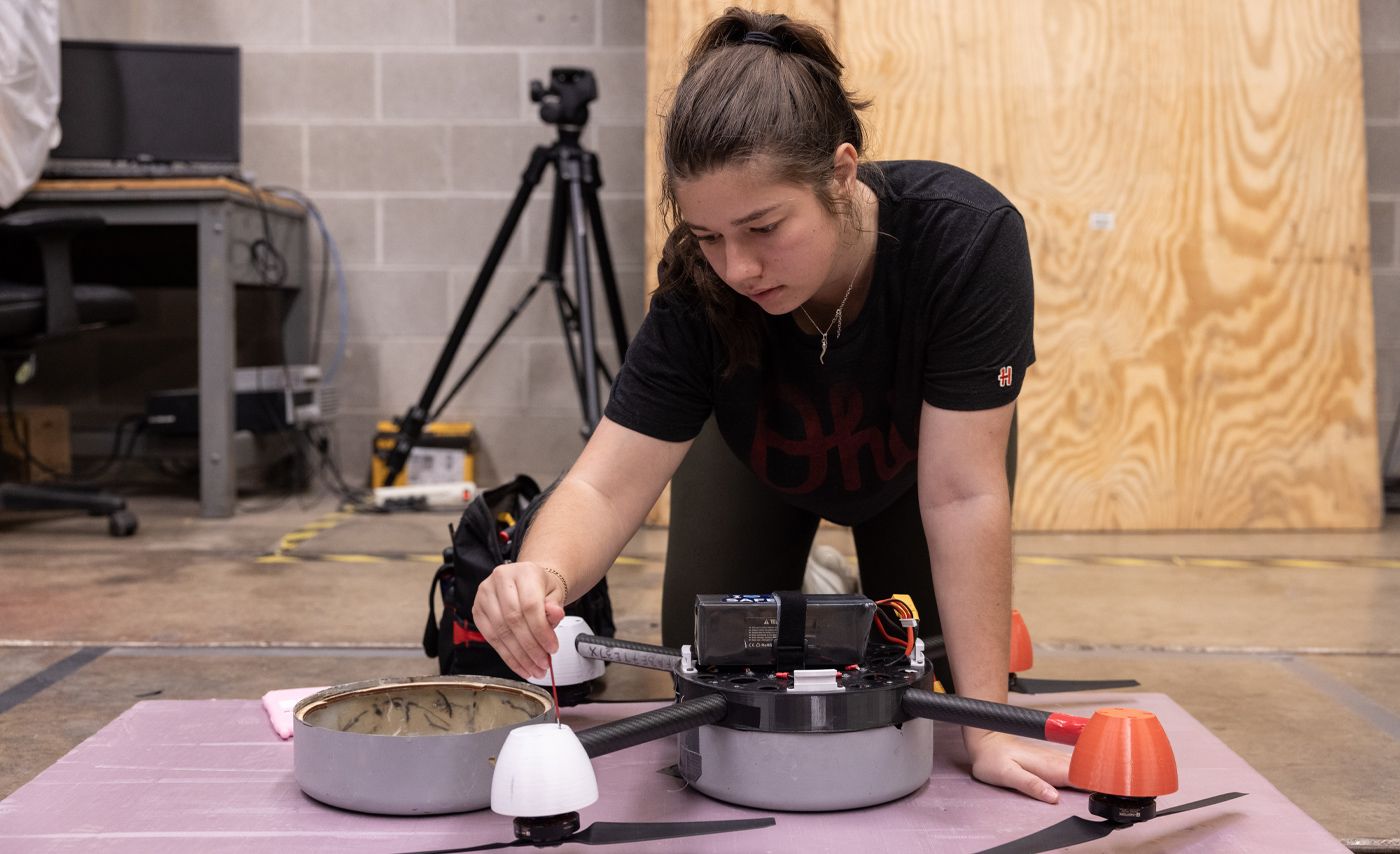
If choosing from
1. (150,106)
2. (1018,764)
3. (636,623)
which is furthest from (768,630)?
(150,106)

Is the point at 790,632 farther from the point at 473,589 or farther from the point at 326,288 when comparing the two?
the point at 326,288

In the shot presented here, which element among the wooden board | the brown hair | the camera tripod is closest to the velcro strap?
the brown hair

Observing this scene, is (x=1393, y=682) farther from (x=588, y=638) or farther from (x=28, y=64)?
(x=28, y=64)

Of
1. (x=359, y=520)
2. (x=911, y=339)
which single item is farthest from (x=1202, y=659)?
(x=359, y=520)

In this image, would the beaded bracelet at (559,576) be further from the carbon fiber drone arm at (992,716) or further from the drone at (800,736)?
the carbon fiber drone arm at (992,716)

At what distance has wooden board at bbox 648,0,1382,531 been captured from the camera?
333 cm

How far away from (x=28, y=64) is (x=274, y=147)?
2.92 feet

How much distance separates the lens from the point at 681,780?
1235mm

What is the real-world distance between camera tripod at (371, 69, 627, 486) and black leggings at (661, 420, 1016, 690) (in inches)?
60.7

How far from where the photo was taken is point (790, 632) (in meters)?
1.15

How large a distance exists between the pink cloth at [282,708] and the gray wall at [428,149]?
2.58 metres

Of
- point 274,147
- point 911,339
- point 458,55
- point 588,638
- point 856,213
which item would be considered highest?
point 458,55

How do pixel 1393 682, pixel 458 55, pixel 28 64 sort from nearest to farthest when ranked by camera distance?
pixel 1393 682, pixel 28 64, pixel 458 55

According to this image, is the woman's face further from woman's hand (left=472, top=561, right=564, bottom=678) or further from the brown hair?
woman's hand (left=472, top=561, right=564, bottom=678)
